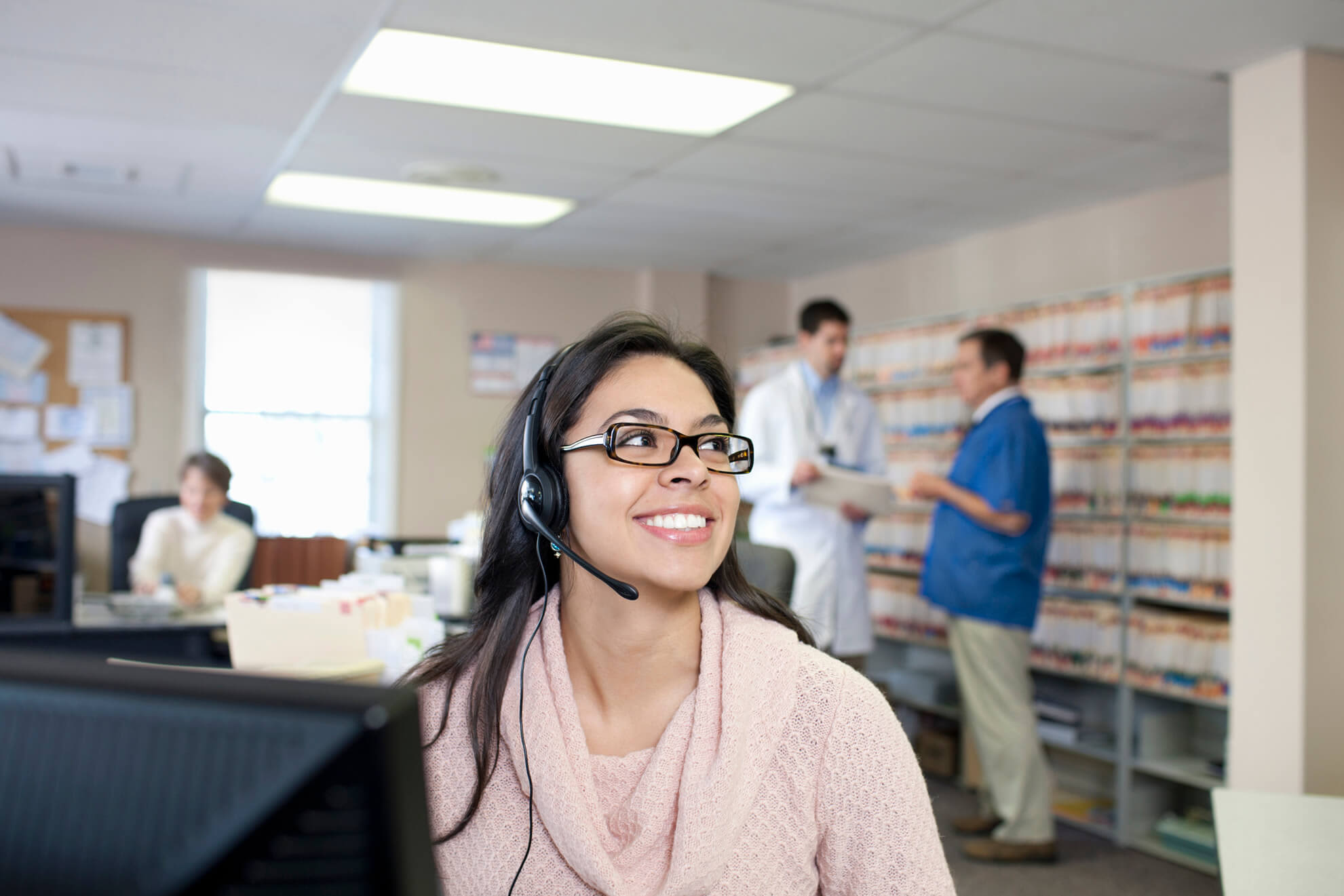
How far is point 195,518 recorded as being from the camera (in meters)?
4.54

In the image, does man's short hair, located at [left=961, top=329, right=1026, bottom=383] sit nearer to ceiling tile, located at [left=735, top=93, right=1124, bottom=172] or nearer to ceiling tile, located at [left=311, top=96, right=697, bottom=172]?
ceiling tile, located at [left=735, top=93, right=1124, bottom=172]

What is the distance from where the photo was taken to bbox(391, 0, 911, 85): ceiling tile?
9.44 ft

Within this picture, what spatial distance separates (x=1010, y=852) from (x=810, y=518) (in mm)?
1307

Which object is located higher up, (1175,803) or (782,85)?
(782,85)

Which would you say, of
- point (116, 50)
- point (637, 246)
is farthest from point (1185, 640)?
point (116, 50)

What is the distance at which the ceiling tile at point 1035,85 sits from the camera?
10.3ft

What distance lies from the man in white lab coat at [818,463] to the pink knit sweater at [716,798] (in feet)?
9.24

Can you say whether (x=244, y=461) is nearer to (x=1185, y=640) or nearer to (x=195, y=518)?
(x=195, y=518)

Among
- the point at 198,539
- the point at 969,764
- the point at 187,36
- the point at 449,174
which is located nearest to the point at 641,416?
the point at 187,36

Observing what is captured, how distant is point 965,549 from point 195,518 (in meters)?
2.95

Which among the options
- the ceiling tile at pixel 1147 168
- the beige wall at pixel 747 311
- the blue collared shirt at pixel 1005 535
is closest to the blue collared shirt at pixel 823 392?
the blue collared shirt at pixel 1005 535

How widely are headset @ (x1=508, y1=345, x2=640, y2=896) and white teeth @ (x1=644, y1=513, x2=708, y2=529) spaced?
0.08 meters

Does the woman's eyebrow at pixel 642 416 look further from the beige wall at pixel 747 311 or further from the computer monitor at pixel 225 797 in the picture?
the beige wall at pixel 747 311

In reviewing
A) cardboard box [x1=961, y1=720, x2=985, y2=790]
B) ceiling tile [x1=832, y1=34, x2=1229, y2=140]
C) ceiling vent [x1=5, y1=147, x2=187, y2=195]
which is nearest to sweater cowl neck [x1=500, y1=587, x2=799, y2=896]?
→ ceiling tile [x1=832, y1=34, x2=1229, y2=140]
